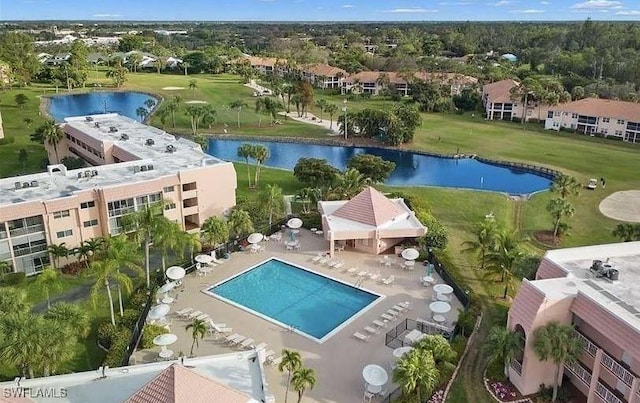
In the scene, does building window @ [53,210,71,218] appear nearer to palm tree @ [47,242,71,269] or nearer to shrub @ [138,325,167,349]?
palm tree @ [47,242,71,269]

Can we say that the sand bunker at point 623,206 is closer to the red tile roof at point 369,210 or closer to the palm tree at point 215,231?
the red tile roof at point 369,210

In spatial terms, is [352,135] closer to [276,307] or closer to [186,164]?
[186,164]

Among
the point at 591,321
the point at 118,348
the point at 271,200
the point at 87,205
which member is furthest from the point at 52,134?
the point at 591,321

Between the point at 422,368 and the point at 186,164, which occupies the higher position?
the point at 186,164

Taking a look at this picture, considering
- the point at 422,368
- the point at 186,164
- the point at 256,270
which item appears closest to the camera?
the point at 422,368

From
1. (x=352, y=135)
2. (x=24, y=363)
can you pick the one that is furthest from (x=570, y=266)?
(x=352, y=135)

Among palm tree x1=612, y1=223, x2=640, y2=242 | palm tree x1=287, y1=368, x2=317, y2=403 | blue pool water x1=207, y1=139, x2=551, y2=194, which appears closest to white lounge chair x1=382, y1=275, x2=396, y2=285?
palm tree x1=287, y1=368, x2=317, y2=403
